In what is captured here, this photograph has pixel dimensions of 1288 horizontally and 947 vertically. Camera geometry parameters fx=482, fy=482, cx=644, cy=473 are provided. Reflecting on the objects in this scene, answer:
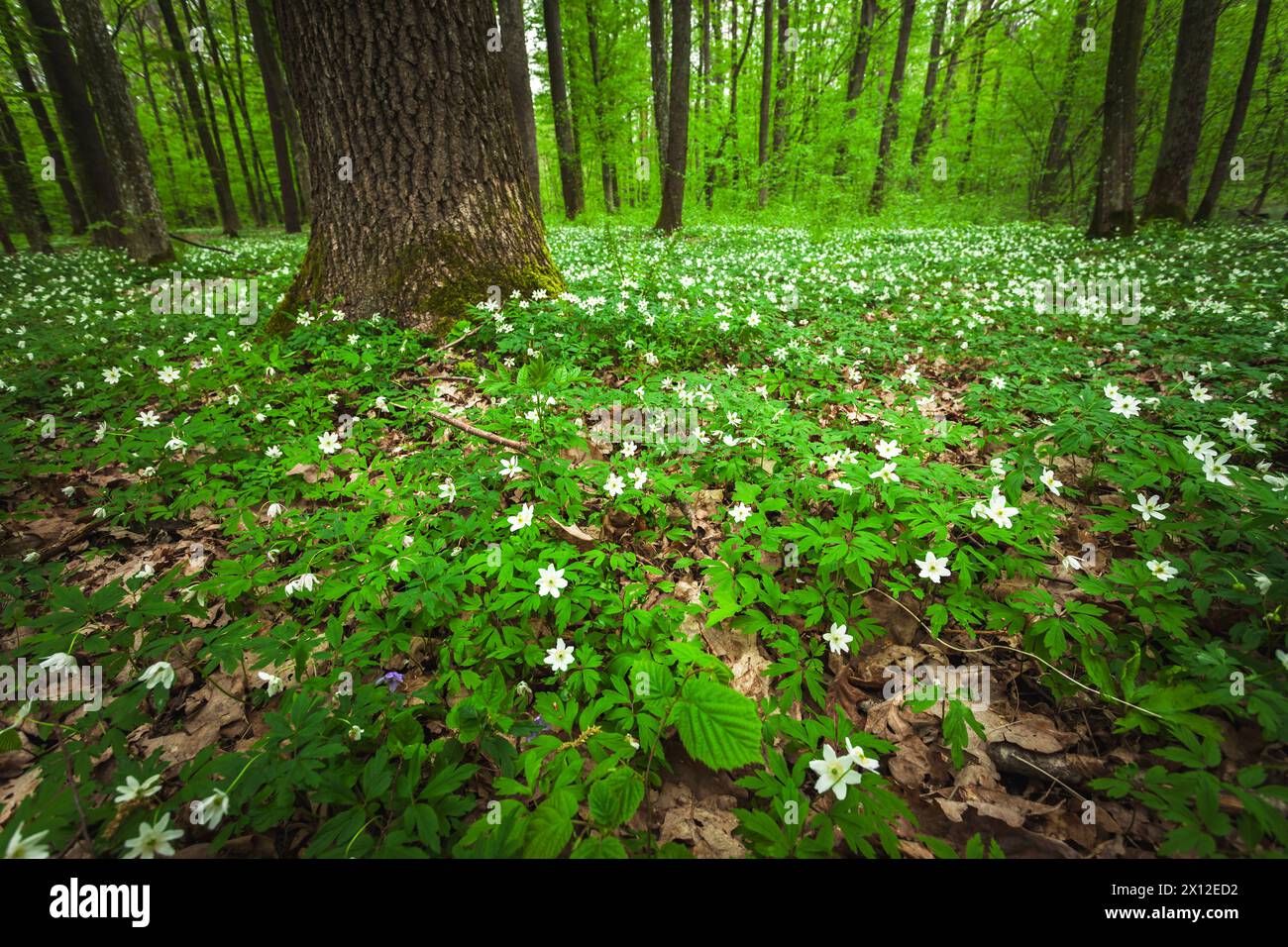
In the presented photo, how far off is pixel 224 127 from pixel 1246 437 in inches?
1517

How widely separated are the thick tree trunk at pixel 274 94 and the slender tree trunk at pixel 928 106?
74.9 feet

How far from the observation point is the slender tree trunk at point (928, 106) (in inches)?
767

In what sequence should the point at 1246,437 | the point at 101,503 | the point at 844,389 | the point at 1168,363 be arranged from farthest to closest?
the point at 1168,363 < the point at 844,389 < the point at 101,503 < the point at 1246,437

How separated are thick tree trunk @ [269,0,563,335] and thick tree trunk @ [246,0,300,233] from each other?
17.0 metres

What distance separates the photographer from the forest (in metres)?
1.51

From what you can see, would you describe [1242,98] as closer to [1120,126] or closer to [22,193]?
[1120,126]

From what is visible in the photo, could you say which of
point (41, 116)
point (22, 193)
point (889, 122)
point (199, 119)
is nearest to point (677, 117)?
point (889, 122)

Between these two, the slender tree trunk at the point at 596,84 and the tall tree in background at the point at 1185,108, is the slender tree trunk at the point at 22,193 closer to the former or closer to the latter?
the slender tree trunk at the point at 596,84

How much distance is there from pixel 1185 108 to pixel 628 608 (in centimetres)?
1621

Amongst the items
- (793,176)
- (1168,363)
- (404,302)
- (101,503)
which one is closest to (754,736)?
(101,503)

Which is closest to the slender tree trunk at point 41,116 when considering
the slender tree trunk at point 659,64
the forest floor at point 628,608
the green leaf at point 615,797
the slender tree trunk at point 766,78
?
the forest floor at point 628,608

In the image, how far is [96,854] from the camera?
130 centimetres

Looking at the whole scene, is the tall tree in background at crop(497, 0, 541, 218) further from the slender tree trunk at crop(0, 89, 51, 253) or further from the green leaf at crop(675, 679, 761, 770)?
the green leaf at crop(675, 679, 761, 770)
